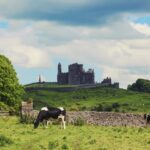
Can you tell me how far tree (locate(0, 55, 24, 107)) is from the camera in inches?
3189

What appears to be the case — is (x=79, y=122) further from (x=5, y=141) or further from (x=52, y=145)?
(x=52, y=145)

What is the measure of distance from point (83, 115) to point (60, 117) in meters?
5.37

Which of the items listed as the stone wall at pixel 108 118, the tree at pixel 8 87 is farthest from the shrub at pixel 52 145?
the tree at pixel 8 87

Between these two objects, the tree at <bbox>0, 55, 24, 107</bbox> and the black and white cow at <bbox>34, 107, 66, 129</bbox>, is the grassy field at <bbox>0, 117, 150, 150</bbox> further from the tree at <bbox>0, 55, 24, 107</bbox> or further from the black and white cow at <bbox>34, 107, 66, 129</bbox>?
the tree at <bbox>0, 55, 24, 107</bbox>

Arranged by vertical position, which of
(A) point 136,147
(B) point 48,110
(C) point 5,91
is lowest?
(A) point 136,147

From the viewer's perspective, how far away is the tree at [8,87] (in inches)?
3189

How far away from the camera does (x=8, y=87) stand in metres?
81.2

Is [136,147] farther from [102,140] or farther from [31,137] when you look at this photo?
[31,137]

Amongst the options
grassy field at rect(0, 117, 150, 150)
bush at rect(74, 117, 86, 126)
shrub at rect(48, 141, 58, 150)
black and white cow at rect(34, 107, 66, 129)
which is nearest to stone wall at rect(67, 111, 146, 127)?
bush at rect(74, 117, 86, 126)

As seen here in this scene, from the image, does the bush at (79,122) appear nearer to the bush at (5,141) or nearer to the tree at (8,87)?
the bush at (5,141)

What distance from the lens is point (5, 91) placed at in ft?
267

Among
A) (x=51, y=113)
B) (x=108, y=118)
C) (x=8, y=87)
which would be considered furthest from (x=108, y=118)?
(x=8, y=87)

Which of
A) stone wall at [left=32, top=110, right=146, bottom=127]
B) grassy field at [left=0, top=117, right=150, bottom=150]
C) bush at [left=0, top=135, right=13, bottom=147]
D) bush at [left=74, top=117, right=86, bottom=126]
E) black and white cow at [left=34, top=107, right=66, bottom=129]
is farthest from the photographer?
stone wall at [left=32, top=110, right=146, bottom=127]

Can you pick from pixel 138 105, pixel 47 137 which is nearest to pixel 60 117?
pixel 47 137
